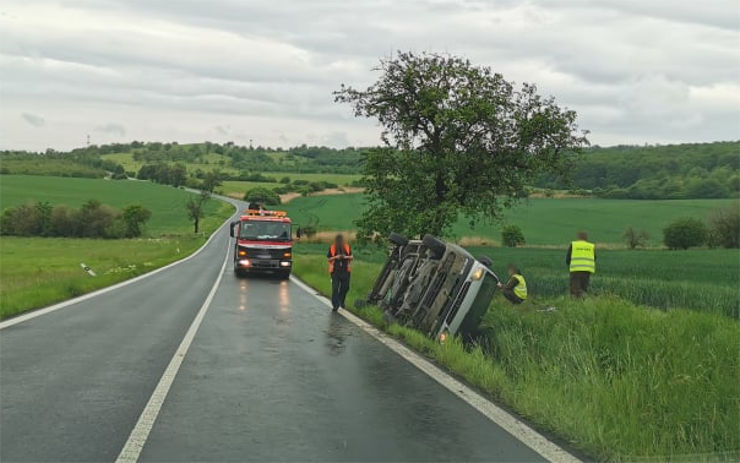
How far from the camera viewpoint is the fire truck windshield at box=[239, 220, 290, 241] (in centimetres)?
2620

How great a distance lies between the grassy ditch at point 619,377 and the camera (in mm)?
5406

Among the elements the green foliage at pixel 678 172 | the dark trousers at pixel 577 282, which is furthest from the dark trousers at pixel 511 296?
the green foliage at pixel 678 172

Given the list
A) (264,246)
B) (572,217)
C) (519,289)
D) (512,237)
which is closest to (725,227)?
(512,237)

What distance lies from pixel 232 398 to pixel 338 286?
810cm

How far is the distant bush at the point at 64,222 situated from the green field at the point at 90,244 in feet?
9.81

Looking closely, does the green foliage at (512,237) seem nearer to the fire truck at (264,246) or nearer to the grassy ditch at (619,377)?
the fire truck at (264,246)

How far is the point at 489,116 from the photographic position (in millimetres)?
17172

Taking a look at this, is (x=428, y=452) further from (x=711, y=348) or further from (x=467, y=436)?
(x=711, y=348)

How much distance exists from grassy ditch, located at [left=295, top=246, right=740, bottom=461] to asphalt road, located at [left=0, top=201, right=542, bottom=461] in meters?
0.59

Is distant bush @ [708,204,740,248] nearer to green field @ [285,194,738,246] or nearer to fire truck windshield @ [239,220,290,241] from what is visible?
green field @ [285,194,738,246]

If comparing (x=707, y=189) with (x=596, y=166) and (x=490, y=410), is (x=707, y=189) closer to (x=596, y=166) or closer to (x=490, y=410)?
(x=596, y=166)

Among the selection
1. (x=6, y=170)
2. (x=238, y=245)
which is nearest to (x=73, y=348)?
(x=238, y=245)

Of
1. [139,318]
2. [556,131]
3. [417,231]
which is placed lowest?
[139,318]

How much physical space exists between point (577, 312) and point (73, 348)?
25.8 ft
